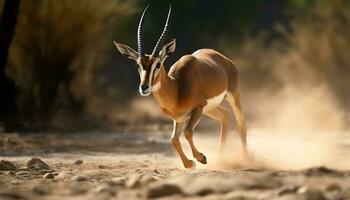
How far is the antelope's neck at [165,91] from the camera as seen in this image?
520 inches

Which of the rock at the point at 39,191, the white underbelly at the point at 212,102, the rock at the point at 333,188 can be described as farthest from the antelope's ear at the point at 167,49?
the rock at the point at 333,188

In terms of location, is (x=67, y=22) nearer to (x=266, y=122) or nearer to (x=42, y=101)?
(x=42, y=101)

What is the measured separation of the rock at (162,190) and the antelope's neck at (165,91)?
4.57 m

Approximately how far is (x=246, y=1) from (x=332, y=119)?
15.0 m

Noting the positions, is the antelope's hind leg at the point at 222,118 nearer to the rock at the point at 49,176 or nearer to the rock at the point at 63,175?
the rock at the point at 63,175

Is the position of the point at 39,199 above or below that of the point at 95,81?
below

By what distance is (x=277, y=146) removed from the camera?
57.2 ft

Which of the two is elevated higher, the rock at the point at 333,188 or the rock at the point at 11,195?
the rock at the point at 333,188

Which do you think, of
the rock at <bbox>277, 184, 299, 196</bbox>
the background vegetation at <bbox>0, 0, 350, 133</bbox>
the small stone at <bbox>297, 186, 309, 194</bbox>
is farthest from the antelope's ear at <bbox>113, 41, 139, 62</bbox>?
the background vegetation at <bbox>0, 0, 350, 133</bbox>

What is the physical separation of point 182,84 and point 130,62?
22.5m

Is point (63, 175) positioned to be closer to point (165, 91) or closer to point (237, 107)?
point (165, 91)

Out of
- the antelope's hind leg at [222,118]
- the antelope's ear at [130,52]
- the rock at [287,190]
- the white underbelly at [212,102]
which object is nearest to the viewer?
the rock at [287,190]

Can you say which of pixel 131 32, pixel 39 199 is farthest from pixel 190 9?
pixel 39 199

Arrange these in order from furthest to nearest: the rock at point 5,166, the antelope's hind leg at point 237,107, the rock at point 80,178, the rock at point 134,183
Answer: the antelope's hind leg at point 237,107
the rock at point 5,166
the rock at point 80,178
the rock at point 134,183
